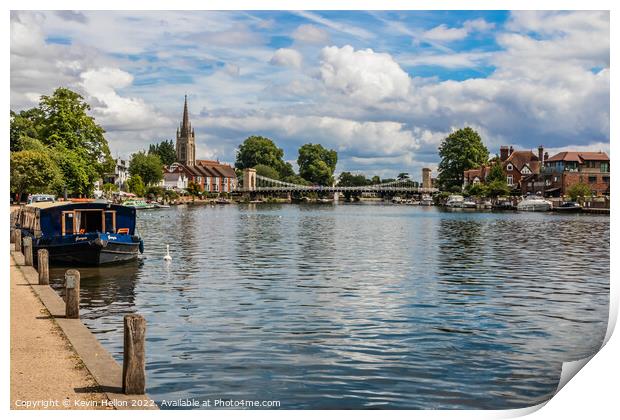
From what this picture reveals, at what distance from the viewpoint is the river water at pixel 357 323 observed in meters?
11.4

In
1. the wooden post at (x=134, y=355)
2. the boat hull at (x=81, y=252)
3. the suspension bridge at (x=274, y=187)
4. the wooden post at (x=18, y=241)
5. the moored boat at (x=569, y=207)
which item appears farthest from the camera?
the suspension bridge at (x=274, y=187)

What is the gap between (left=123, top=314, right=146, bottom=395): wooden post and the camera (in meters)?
9.22

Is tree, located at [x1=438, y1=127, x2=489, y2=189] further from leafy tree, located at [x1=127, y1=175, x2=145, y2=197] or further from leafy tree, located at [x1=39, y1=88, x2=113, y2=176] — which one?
leafy tree, located at [x1=39, y1=88, x2=113, y2=176]

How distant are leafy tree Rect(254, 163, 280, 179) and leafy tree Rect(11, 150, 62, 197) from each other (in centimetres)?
10869

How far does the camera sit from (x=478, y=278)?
2481 cm

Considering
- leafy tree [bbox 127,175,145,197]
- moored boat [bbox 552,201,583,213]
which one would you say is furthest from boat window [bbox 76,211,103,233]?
leafy tree [bbox 127,175,145,197]

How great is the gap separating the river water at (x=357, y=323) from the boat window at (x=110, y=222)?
5.64ft

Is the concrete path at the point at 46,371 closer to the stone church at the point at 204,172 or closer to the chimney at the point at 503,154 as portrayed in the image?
the chimney at the point at 503,154

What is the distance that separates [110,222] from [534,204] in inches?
2803

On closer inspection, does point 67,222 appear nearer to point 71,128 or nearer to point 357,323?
point 357,323

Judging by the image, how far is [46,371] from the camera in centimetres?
1005

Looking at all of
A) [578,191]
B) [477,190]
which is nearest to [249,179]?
[477,190]

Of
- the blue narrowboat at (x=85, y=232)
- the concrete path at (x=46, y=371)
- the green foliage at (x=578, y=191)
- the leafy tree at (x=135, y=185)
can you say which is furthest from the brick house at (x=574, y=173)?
the leafy tree at (x=135, y=185)
